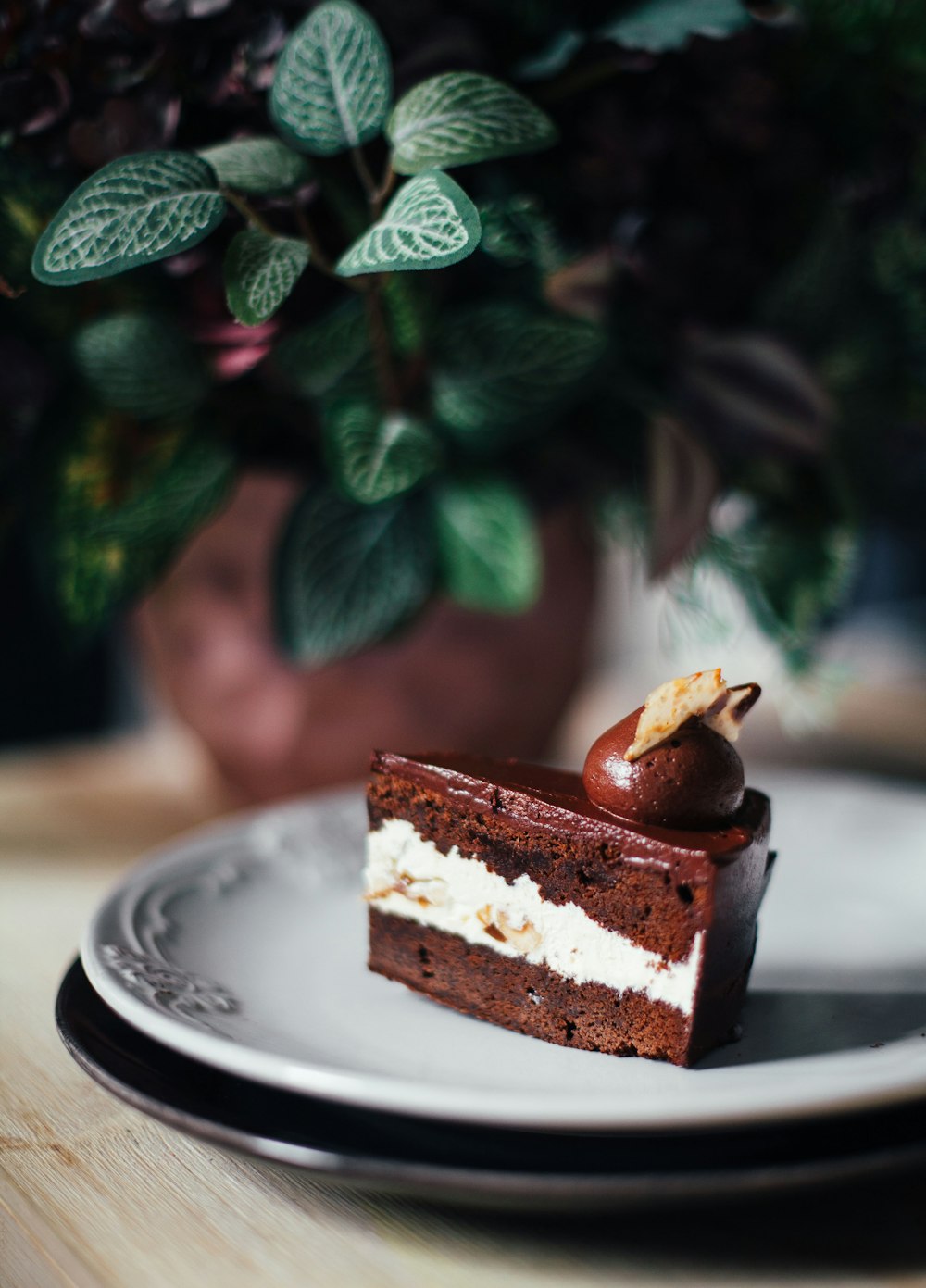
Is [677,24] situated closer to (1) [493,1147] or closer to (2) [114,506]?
(2) [114,506]

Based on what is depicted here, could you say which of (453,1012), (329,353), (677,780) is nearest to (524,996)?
(453,1012)

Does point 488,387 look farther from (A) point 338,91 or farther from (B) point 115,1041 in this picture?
(B) point 115,1041

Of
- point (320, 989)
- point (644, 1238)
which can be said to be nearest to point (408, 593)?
point (320, 989)

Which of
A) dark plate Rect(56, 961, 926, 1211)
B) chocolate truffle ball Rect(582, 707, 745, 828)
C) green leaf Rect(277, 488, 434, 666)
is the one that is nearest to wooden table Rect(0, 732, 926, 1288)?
dark plate Rect(56, 961, 926, 1211)

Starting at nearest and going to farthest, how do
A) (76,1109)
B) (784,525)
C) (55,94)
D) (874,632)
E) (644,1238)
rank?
(644,1238) < (76,1109) < (55,94) < (784,525) < (874,632)

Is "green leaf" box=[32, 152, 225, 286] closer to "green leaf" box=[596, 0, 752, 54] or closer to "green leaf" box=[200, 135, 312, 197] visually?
"green leaf" box=[200, 135, 312, 197]

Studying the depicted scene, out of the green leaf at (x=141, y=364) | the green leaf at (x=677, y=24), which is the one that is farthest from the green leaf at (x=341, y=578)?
the green leaf at (x=677, y=24)
